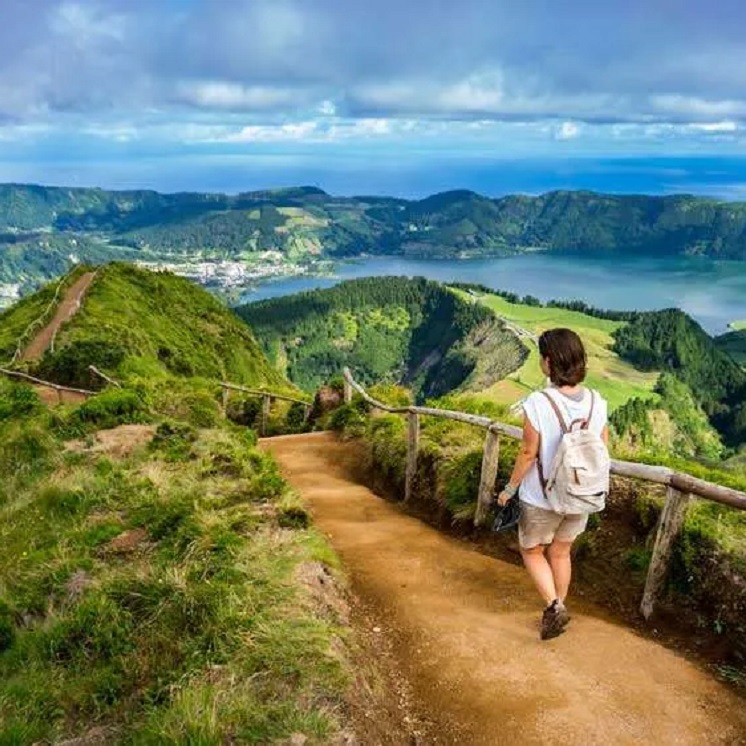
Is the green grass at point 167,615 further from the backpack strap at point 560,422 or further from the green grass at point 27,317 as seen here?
the green grass at point 27,317

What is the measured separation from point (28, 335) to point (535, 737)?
47.9 meters

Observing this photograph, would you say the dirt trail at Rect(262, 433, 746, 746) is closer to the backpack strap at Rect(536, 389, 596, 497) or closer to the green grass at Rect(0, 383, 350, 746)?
the green grass at Rect(0, 383, 350, 746)

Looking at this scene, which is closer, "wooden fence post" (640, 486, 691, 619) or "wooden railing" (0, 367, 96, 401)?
"wooden fence post" (640, 486, 691, 619)

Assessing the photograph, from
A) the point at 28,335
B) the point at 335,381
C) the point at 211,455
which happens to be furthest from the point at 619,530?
the point at 28,335

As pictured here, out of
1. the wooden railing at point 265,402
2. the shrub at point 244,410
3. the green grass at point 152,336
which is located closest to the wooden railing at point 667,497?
the wooden railing at point 265,402

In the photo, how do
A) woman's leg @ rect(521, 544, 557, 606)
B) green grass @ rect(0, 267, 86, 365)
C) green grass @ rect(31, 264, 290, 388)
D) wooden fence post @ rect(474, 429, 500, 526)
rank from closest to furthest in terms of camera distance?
woman's leg @ rect(521, 544, 557, 606), wooden fence post @ rect(474, 429, 500, 526), green grass @ rect(31, 264, 290, 388), green grass @ rect(0, 267, 86, 365)

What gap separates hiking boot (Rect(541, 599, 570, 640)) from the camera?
275 inches

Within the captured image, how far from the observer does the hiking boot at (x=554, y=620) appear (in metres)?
6.98

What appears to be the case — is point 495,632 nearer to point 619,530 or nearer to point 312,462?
point 619,530

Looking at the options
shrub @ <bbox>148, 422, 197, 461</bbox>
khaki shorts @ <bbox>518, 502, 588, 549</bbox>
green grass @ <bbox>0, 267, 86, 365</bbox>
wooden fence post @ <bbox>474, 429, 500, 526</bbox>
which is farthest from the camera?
green grass @ <bbox>0, 267, 86, 365</bbox>

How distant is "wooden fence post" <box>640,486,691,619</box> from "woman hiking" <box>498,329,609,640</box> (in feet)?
3.86

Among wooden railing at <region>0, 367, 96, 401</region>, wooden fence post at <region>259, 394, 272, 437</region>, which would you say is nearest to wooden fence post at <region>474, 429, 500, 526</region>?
wooden fence post at <region>259, 394, 272, 437</region>

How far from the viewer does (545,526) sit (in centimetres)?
677

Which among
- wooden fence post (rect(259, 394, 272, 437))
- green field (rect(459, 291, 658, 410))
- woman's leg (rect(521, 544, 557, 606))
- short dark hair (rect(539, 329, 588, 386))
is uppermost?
short dark hair (rect(539, 329, 588, 386))
